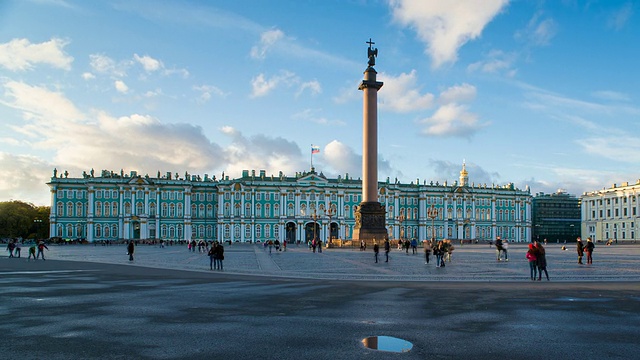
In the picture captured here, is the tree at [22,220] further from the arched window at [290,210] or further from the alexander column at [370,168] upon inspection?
the alexander column at [370,168]

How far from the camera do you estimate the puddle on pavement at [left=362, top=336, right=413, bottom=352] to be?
914cm

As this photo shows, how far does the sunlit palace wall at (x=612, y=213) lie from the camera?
125188 millimetres

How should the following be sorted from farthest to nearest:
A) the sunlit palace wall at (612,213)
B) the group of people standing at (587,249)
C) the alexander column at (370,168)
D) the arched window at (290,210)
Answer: the sunlit palace wall at (612,213) < the arched window at (290,210) < the alexander column at (370,168) < the group of people standing at (587,249)

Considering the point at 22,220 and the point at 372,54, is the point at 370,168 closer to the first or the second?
the point at 372,54

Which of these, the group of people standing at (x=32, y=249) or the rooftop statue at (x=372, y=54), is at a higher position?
the rooftop statue at (x=372, y=54)

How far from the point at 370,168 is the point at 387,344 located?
45.4 meters

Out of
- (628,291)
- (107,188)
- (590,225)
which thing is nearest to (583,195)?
(590,225)

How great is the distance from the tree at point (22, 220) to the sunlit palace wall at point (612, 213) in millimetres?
129550

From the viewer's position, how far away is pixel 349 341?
9695mm

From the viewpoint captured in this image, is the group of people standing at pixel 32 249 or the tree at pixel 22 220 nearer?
the group of people standing at pixel 32 249

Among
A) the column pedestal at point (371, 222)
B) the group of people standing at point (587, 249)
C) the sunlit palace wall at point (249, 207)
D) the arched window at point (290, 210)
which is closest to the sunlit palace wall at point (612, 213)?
the sunlit palace wall at point (249, 207)

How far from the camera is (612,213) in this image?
133m

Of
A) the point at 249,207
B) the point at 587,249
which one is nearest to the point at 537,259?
the point at 587,249

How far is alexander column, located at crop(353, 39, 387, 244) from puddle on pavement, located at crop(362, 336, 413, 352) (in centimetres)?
4443
